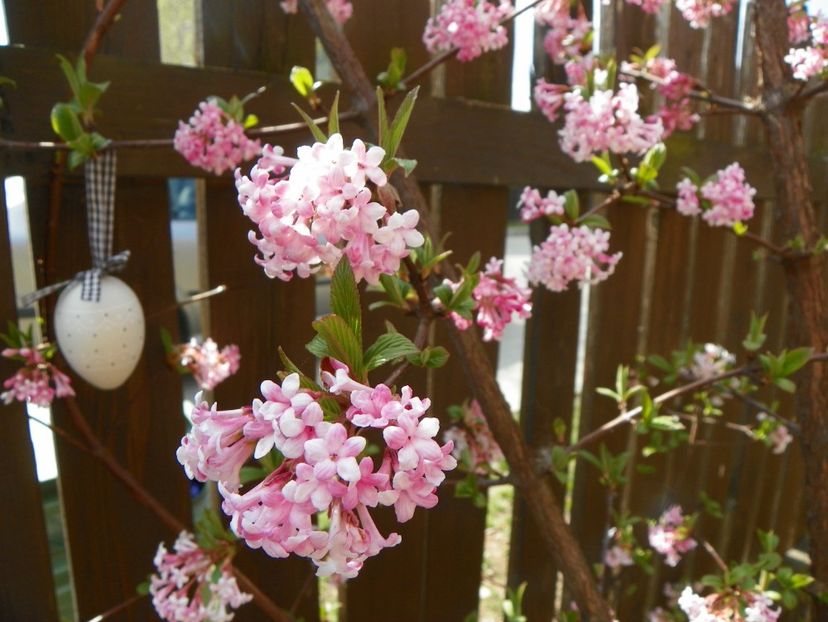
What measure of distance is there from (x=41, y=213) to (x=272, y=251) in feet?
2.47

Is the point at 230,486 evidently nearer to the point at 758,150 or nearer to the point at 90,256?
the point at 90,256

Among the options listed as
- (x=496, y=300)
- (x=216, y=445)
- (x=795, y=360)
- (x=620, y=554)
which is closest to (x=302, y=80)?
(x=496, y=300)

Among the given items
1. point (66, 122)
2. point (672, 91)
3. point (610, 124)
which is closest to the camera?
point (66, 122)

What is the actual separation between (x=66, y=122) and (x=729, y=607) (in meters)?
1.46

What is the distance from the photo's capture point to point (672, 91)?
1.74 m

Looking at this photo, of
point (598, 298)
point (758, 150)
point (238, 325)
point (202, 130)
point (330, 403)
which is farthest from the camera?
point (758, 150)

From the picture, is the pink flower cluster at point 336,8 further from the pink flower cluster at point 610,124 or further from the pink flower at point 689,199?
the pink flower at point 689,199

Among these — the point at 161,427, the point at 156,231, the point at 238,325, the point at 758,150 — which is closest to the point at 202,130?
the point at 156,231

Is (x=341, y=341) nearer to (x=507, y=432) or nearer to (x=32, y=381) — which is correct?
(x=507, y=432)

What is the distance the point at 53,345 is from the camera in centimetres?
117

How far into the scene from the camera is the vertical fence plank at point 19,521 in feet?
3.83

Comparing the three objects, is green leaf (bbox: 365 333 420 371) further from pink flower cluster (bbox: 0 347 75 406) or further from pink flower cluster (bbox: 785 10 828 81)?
pink flower cluster (bbox: 785 10 828 81)

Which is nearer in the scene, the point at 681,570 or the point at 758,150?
the point at 758,150

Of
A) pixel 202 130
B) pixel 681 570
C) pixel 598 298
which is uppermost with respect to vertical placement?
pixel 202 130
